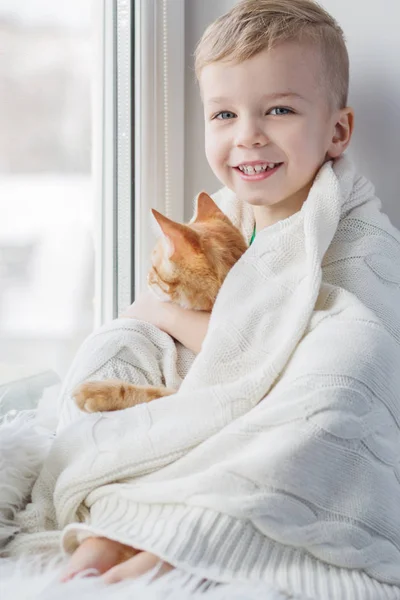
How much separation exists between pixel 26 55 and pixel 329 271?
27.6 inches

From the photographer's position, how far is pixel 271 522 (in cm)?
103

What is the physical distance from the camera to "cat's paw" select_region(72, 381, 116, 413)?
123 cm

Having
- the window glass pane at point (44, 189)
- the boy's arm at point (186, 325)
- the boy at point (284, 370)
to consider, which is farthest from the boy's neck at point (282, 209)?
the window glass pane at point (44, 189)

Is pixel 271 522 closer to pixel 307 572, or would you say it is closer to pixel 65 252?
pixel 307 572

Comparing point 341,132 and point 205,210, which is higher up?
point 341,132

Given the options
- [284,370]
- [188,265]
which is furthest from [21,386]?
[284,370]

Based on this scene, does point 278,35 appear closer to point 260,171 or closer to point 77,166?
point 260,171

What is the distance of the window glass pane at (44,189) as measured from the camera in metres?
1.51

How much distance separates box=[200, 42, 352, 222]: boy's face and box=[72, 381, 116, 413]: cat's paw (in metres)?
0.45

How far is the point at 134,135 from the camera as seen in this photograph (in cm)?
178

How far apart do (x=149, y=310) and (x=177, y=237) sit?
0.53 ft

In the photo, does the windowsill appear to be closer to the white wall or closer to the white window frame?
the white window frame

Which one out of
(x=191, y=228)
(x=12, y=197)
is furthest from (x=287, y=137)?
(x=12, y=197)

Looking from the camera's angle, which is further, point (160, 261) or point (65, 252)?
point (65, 252)
